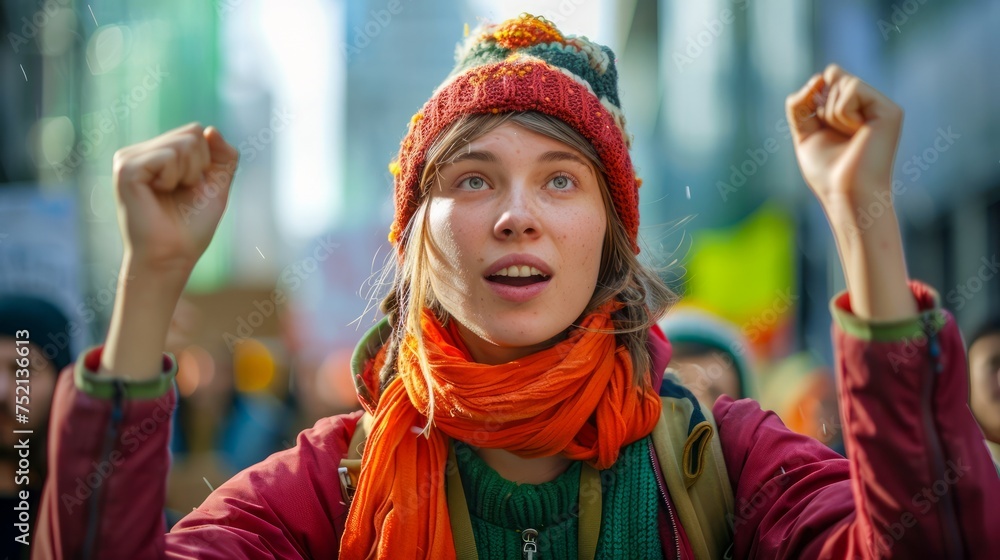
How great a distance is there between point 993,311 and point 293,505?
16.6 feet

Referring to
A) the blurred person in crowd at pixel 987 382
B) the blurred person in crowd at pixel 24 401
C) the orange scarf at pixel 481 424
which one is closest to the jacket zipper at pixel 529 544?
the orange scarf at pixel 481 424

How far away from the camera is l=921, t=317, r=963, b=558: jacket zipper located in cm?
160

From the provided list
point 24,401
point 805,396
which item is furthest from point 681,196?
point 24,401

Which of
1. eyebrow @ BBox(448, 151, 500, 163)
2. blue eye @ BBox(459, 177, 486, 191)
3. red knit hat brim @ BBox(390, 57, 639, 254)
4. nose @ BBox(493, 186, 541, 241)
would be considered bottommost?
nose @ BBox(493, 186, 541, 241)

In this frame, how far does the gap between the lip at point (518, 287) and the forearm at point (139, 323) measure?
0.76 meters

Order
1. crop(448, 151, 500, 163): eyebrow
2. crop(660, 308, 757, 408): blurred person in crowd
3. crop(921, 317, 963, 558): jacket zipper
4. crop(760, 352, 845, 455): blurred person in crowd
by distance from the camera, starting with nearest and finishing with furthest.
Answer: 1. crop(921, 317, 963, 558): jacket zipper
2. crop(448, 151, 500, 163): eyebrow
3. crop(660, 308, 757, 408): blurred person in crowd
4. crop(760, 352, 845, 455): blurred person in crowd

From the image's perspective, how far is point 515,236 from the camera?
2.16 metres

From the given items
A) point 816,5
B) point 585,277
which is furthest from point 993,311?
point 585,277

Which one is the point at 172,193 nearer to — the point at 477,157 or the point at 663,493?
the point at 477,157

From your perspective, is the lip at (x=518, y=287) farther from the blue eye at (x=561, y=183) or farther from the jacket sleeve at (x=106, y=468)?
the jacket sleeve at (x=106, y=468)

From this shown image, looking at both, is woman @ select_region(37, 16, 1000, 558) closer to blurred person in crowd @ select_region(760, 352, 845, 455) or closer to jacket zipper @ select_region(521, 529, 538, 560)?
jacket zipper @ select_region(521, 529, 538, 560)

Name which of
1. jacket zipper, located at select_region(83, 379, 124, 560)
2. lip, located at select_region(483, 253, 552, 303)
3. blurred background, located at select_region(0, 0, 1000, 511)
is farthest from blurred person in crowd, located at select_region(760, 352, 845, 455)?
jacket zipper, located at select_region(83, 379, 124, 560)

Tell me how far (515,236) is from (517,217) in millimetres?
51

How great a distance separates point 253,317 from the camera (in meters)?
8.61
